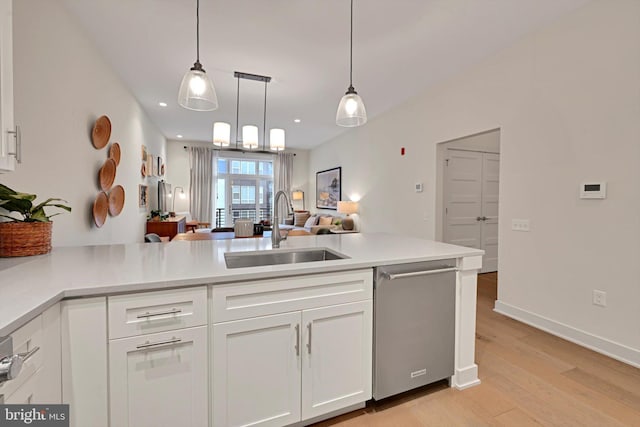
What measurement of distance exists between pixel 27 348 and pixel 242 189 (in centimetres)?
763

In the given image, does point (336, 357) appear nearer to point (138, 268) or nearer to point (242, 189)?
point (138, 268)

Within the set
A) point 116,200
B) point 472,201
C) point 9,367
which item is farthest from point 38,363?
point 472,201

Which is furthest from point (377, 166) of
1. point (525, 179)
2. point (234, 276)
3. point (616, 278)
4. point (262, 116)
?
point (234, 276)

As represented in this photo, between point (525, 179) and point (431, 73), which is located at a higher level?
point (431, 73)

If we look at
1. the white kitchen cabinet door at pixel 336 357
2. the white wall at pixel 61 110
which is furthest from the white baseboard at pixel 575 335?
the white wall at pixel 61 110

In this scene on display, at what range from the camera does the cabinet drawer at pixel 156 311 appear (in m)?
1.08

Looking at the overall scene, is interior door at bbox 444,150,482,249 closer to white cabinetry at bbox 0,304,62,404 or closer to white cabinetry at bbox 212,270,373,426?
white cabinetry at bbox 212,270,373,426

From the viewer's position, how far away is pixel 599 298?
2270mm

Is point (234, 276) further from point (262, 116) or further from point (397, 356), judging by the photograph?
point (262, 116)

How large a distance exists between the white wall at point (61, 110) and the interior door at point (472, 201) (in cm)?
430

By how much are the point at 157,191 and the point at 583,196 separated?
684cm

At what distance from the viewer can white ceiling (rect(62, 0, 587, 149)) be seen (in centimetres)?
232

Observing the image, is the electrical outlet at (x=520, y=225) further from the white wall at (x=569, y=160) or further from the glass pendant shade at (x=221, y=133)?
the glass pendant shade at (x=221, y=133)

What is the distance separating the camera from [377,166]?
210 inches
